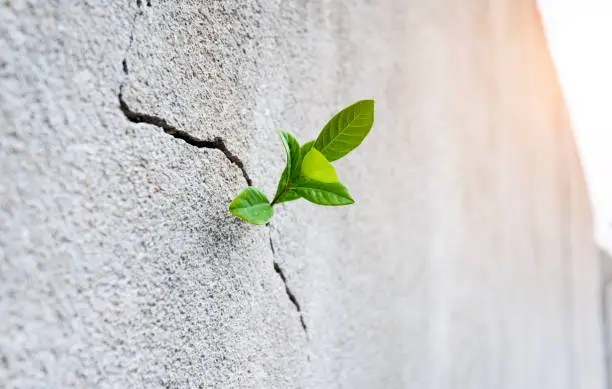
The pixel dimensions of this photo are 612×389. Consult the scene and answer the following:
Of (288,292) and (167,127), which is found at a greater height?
(167,127)

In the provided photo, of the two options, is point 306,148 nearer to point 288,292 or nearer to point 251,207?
point 251,207

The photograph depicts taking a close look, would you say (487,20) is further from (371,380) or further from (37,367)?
(37,367)

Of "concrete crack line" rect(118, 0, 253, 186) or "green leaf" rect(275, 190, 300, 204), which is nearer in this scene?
"concrete crack line" rect(118, 0, 253, 186)

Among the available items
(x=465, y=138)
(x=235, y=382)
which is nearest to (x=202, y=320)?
(x=235, y=382)

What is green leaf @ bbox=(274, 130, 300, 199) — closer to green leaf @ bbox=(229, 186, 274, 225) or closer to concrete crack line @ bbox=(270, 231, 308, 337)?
green leaf @ bbox=(229, 186, 274, 225)

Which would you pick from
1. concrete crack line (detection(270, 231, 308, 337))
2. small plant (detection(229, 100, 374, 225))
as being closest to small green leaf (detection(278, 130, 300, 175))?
small plant (detection(229, 100, 374, 225))

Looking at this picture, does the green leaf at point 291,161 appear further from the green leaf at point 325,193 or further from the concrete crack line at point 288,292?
the concrete crack line at point 288,292

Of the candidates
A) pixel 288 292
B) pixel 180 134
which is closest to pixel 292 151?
pixel 180 134

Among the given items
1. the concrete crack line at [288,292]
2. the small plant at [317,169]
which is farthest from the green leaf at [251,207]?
the concrete crack line at [288,292]

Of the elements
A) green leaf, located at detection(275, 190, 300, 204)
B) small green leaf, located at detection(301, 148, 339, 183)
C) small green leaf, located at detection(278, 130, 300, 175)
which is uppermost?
small green leaf, located at detection(278, 130, 300, 175)
